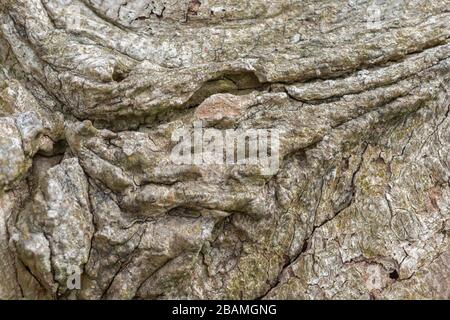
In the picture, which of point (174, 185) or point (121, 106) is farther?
point (121, 106)

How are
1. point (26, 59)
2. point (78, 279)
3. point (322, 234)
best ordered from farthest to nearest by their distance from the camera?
point (26, 59) → point (322, 234) → point (78, 279)

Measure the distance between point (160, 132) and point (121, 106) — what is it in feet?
2.44

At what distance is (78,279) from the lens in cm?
616

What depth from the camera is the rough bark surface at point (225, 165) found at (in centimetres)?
630

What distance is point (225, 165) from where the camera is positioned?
6.52 m

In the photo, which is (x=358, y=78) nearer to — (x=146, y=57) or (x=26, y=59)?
(x=146, y=57)

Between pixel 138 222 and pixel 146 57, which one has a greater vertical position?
pixel 146 57

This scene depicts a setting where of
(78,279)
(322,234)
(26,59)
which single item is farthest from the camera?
(26,59)

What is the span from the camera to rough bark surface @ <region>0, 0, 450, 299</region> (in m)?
6.30

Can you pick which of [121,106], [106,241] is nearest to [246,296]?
[106,241]

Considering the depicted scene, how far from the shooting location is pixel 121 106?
277 inches

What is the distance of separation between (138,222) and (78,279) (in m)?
1.03

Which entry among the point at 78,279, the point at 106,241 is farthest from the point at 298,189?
the point at 78,279
